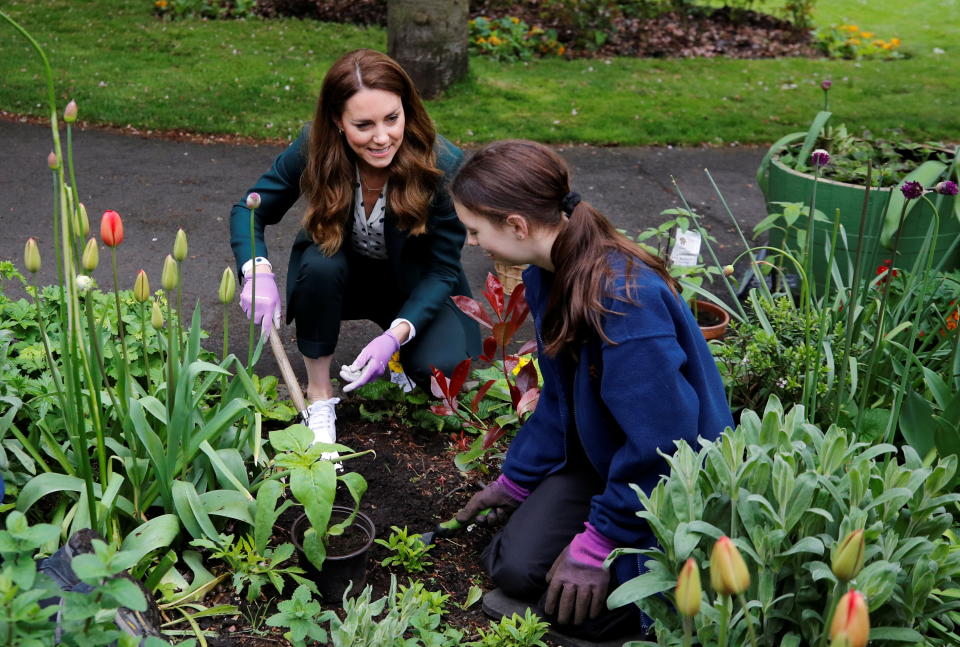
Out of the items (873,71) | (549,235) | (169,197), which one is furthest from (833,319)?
(873,71)

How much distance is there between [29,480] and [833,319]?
2.28m

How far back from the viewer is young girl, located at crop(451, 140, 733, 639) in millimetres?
2018

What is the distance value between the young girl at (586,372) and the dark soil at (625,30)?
702cm

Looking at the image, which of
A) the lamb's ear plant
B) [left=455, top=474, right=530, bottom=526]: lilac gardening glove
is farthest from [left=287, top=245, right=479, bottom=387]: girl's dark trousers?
the lamb's ear plant

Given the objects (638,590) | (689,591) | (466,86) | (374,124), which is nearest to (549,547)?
(638,590)

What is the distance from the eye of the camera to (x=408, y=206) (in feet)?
9.64

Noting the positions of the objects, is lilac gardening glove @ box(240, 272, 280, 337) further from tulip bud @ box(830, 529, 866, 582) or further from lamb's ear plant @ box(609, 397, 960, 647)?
tulip bud @ box(830, 529, 866, 582)

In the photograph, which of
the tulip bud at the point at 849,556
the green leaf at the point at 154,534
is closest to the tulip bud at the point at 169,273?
the green leaf at the point at 154,534

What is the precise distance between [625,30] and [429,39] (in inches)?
148

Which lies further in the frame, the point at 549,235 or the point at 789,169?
the point at 789,169

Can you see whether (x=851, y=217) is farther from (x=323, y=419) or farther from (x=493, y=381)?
(x=323, y=419)

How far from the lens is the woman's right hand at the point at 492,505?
244cm

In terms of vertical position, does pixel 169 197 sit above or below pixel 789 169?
below

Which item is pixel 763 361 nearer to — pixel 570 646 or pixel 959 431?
pixel 959 431
